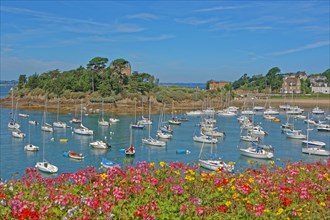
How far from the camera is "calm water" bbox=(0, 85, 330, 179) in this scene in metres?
37.1

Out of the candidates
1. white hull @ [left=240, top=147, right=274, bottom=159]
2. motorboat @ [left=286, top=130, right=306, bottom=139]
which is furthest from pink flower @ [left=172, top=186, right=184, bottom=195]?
motorboat @ [left=286, top=130, right=306, bottom=139]

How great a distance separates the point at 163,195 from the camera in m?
6.36

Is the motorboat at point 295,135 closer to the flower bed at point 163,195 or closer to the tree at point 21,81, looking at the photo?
the flower bed at point 163,195

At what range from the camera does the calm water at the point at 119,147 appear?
37062 mm

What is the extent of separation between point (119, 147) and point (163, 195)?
131 ft

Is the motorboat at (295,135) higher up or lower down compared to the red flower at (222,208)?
lower down

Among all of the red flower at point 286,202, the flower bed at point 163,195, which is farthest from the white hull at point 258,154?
the red flower at point 286,202

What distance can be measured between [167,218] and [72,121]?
63.9 meters

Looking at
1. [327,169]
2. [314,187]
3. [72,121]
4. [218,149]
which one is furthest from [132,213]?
[72,121]

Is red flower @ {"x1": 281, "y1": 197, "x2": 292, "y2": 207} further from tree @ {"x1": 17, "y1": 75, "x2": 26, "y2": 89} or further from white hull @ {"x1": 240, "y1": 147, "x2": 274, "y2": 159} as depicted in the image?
tree @ {"x1": 17, "y1": 75, "x2": 26, "y2": 89}

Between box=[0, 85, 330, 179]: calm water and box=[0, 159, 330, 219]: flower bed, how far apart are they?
21.4 meters

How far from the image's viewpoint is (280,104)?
114312 millimetres

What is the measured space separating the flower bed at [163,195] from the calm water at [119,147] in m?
21.4

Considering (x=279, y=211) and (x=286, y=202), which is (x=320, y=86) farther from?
(x=279, y=211)
